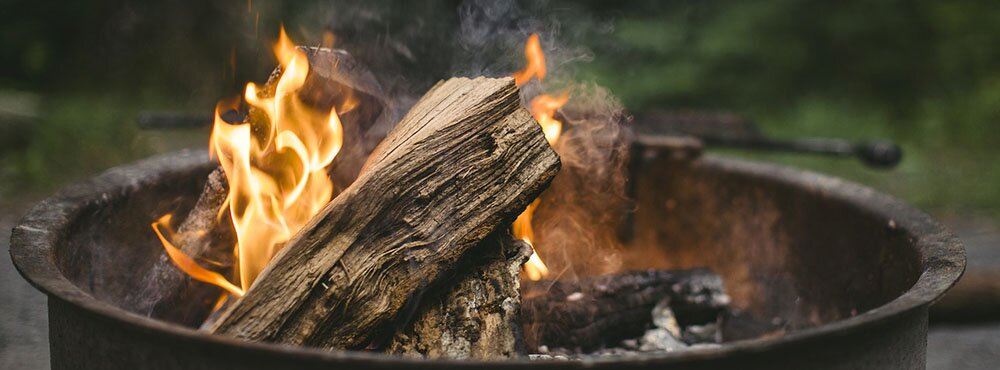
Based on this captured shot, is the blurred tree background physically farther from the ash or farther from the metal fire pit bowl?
the ash

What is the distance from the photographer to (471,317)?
5.39 ft

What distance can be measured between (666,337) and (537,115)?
2.21 ft

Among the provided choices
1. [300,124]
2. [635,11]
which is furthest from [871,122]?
[300,124]

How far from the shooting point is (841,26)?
240 inches

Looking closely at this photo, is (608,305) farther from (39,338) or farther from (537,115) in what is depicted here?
(39,338)

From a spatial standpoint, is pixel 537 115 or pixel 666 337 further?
pixel 537 115

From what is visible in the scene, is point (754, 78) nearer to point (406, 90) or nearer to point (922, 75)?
point (922, 75)

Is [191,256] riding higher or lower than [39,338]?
higher

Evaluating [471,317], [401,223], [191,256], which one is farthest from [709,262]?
[191,256]

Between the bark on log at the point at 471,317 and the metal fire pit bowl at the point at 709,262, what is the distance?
406 millimetres

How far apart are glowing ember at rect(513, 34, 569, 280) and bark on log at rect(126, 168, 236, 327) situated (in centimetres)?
70

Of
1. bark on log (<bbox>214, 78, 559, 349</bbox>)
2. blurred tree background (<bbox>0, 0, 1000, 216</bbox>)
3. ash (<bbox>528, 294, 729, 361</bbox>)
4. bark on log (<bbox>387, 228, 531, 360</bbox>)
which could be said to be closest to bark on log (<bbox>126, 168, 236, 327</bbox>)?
bark on log (<bbox>214, 78, 559, 349</bbox>)

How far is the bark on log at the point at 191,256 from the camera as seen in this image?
6.73 feet

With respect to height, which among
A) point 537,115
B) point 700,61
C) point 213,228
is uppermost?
point 700,61
